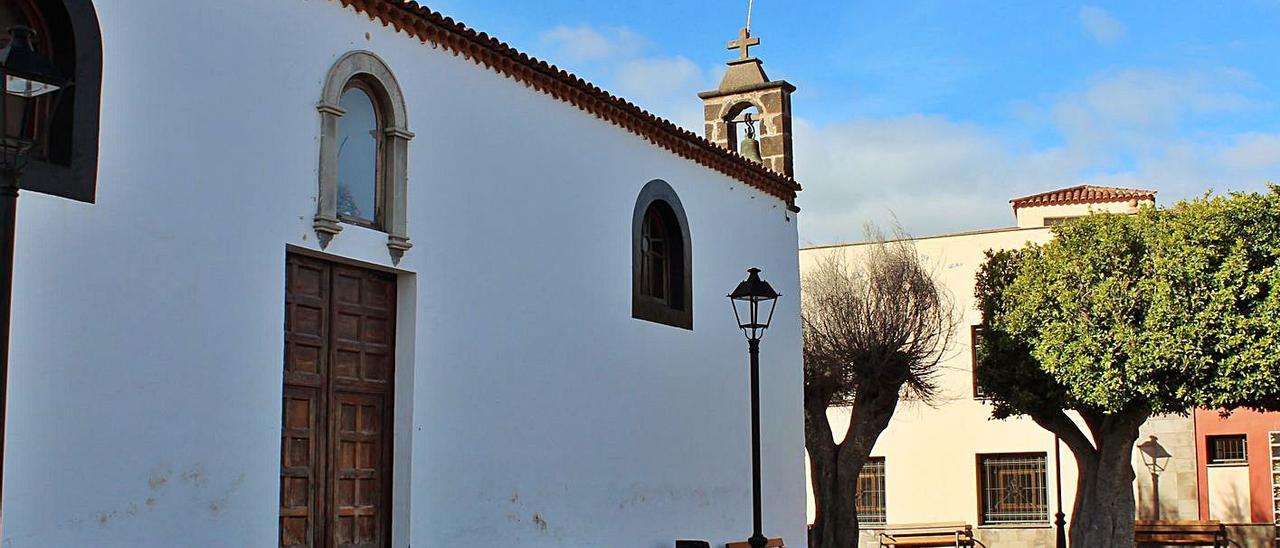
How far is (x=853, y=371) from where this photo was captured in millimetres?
18859

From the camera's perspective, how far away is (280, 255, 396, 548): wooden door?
28.9 ft

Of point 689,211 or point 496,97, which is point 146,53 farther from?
point 689,211

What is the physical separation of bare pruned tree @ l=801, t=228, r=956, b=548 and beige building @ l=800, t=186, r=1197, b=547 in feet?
16.7

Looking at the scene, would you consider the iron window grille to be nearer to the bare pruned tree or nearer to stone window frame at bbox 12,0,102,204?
the bare pruned tree

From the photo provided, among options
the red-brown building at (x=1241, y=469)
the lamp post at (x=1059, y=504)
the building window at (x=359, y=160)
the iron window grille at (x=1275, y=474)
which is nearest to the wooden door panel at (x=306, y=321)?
the building window at (x=359, y=160)

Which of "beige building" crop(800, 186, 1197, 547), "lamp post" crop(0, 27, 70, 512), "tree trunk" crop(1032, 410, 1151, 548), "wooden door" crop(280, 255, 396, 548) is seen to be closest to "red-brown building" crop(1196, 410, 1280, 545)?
"beige building" crop(800, 186, 1197, 547)

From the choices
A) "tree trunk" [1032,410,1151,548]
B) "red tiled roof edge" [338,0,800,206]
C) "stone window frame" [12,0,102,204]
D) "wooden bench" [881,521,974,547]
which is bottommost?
"wooden bench" [881,521,974,547]

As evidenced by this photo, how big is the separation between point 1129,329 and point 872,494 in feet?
34.2

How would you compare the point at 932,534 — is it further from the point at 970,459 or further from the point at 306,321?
the point at 306,321

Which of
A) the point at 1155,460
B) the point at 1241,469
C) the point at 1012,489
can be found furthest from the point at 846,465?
the point at 1241,469

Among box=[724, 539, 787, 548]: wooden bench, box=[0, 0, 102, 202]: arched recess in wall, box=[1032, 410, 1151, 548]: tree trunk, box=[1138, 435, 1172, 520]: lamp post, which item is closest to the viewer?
box=[0, 0, 102, 202]: arched recess in wall

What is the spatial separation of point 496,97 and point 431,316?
2.07 meters

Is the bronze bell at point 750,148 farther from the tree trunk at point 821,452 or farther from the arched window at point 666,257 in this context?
the tree trunk at point 821,452

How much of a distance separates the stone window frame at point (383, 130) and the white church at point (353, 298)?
0.07 ft
